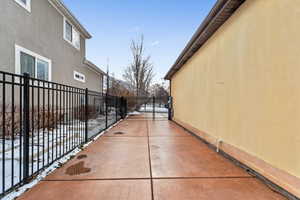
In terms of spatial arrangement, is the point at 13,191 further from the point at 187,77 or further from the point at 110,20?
the point at 110,20

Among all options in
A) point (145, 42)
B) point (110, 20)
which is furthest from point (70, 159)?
point (145, 42)

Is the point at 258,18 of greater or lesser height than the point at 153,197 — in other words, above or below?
above

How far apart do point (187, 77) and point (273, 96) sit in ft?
15.3

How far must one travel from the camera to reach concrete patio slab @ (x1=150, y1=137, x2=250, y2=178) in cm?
279

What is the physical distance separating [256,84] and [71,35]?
9595mm

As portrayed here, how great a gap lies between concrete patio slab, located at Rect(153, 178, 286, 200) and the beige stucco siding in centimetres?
40

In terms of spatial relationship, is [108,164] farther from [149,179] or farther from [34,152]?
[34,152]

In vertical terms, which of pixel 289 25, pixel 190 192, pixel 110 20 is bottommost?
pixel 190 192

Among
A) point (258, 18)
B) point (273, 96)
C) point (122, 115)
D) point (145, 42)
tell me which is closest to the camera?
point (273, 96)

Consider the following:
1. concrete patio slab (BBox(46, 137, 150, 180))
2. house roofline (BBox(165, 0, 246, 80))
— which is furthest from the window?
concrete patio slab (BBox(46, 137, 150, 180))

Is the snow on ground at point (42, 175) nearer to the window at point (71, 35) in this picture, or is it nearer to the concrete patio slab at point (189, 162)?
the concrete patio slab at point (189, 162)

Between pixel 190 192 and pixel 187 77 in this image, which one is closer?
pixel 190 192

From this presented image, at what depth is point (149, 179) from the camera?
2561mm

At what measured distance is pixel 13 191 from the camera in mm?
2148
